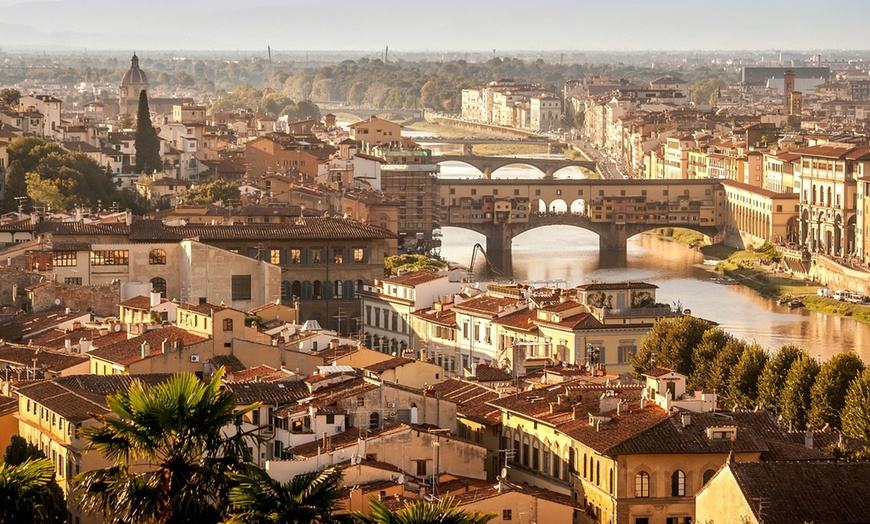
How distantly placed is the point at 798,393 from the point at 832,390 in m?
0.41

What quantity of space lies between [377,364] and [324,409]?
3375 millimetres

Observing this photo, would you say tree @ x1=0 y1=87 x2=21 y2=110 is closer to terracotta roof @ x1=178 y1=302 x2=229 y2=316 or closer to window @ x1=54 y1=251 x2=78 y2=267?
window @ x1=54 y1=251 x2=78 y2=267

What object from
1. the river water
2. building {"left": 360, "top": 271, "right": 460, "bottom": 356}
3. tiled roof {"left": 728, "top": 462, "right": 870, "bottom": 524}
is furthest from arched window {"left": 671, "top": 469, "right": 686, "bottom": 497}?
the river water

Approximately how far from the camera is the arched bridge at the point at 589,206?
186 feet

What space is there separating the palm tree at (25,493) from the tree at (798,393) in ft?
39.9

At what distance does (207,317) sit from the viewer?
68.7ft

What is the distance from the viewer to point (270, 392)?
17500 mm

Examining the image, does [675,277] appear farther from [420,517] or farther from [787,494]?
[420,517]

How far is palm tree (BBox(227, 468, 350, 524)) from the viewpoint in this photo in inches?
414

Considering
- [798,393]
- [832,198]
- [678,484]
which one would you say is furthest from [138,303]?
[832,198]

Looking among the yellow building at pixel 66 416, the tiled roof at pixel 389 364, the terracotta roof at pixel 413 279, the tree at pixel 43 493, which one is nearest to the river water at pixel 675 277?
the terracotta roof at pixel 413 279

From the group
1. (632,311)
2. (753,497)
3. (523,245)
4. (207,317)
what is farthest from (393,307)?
(523,245)

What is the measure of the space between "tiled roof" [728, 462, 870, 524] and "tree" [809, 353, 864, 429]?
793 centimetres

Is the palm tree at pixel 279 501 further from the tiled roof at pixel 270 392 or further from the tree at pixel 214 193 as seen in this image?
the tree at pixel 214 193
